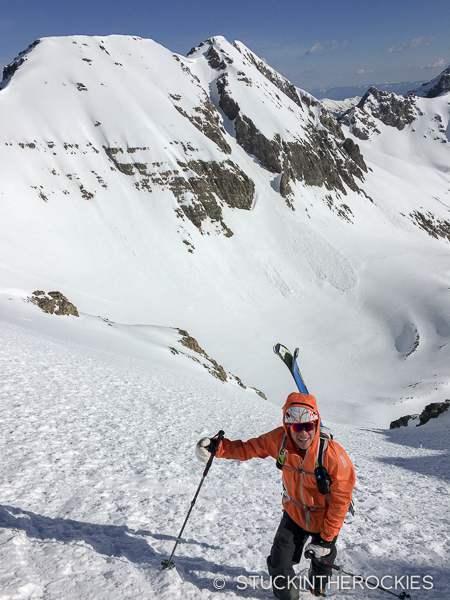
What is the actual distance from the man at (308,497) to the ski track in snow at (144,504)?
454mm

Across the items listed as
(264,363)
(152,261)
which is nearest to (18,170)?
(152,261)

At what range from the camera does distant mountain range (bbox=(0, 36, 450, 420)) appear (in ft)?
119

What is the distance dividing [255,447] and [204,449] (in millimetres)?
623

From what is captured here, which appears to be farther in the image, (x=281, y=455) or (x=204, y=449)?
(x=204, y=449)

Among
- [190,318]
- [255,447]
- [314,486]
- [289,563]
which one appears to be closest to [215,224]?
[190,318]

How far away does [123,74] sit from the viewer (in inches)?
2601

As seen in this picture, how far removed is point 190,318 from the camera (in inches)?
1580

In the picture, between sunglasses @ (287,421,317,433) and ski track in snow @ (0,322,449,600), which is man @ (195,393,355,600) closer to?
sunglasses @ (287,421,317,433)

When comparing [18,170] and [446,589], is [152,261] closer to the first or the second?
[18,170]

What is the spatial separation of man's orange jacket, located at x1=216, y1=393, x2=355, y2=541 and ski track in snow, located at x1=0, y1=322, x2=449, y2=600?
3.31ft

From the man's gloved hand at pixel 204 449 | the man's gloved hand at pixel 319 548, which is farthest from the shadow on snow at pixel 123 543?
the man's gloved hand at pixel 204 449

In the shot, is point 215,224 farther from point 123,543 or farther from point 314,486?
point 314,486

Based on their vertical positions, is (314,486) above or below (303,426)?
below

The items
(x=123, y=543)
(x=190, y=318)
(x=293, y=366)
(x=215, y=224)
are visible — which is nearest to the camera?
(x=123, y=543)
